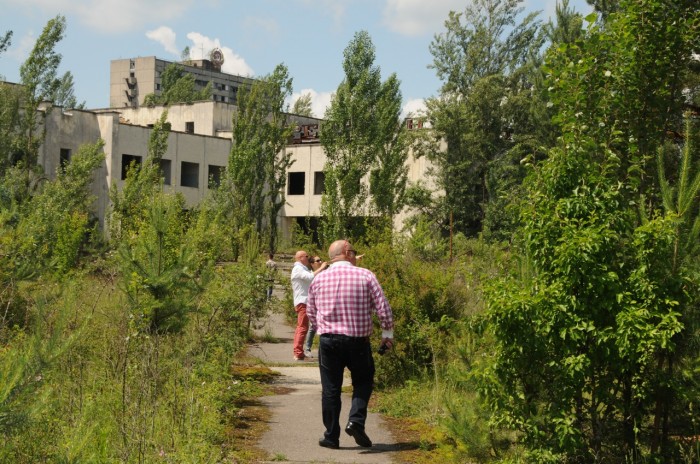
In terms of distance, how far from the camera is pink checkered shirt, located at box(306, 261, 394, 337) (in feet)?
28.3

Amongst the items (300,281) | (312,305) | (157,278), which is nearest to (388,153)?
(300,281)

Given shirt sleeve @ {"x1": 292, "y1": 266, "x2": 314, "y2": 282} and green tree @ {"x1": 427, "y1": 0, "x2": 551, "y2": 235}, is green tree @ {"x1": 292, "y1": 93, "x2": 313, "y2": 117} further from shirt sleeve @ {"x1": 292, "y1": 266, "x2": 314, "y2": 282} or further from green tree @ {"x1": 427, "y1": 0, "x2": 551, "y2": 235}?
shirt sleeve @ {"x1": 292, "y1": 266, "x2": 314, "y2": 282}

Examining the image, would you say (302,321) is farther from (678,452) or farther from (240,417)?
(678,452)

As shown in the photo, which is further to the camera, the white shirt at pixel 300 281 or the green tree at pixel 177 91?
the green tree at pixel 177 91

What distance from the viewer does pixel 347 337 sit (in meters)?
8.59

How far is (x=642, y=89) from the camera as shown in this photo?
316 inches

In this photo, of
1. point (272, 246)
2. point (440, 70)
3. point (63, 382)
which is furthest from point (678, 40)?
point (440, 70)

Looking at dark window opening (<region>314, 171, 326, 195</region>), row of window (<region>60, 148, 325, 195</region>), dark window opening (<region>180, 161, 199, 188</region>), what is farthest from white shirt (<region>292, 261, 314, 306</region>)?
dark window opening (<region>180, 161, 199, 188</region>)

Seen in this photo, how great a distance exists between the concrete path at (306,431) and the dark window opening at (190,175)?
47960 mm

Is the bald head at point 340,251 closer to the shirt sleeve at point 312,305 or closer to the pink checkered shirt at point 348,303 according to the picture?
the pink checkered shirt at point 348,303

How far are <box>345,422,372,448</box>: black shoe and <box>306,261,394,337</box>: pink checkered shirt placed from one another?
818mm

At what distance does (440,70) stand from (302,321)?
43239 millimetres

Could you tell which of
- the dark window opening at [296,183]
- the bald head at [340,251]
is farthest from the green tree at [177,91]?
the bald head at [340,251]

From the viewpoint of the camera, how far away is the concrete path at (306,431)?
8234 millimetres
